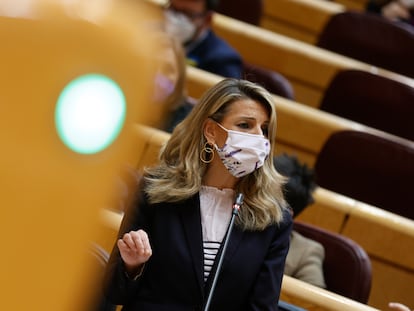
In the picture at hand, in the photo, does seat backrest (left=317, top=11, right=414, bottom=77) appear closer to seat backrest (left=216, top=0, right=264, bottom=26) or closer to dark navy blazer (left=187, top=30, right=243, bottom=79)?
seat backrest (left=216, top=0, right=264, bottom=26)

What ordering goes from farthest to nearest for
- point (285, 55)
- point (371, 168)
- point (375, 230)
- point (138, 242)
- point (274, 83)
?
point (285, 55) → point (274, 83) → point (371, 168) → point (375, 230) → point (138, 242)

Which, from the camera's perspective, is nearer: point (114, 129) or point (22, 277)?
point (22, 277)

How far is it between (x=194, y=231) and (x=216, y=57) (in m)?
0.63

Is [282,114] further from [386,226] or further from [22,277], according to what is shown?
[22,277]

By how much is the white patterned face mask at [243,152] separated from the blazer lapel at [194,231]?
1.4 inches

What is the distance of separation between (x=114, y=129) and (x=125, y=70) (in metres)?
0.06

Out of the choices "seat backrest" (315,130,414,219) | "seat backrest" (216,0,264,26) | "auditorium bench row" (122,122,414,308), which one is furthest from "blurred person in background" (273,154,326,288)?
"seat backrest" (216,0,264,26)

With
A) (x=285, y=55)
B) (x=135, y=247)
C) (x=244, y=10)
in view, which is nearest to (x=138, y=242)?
(x=135, y=247)

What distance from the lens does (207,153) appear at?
660 mm

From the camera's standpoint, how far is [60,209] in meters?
0.53

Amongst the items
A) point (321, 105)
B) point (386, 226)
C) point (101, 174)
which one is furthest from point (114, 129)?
point (321, 105)

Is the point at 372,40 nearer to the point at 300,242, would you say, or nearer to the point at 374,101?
the point at 374,101

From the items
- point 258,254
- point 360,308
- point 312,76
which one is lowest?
point 312,76

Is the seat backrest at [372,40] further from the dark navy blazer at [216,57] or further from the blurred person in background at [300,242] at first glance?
the blurred person in background at [300,242]
